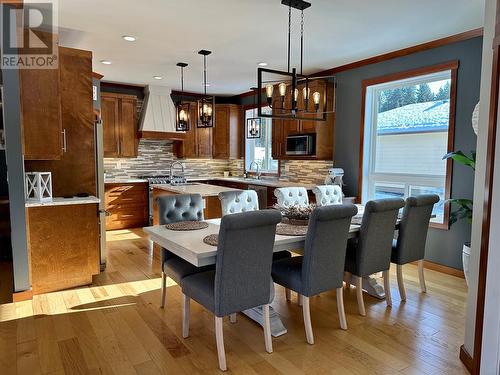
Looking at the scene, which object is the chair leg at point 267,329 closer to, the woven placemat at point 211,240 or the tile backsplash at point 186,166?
the woven placemat at point 211,240

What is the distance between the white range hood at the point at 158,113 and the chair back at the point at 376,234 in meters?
4.99

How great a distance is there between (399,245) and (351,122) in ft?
7.93

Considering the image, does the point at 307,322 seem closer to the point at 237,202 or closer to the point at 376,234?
the point at 376,234

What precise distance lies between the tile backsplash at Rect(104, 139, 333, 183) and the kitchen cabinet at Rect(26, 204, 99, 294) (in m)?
3.44

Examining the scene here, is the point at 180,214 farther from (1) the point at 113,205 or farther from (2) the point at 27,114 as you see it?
(1) the point at 113,205

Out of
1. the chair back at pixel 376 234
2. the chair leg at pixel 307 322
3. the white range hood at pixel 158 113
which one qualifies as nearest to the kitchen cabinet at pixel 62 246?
the chair leg at pixel 307 322

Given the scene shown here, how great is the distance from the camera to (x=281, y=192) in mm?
4070

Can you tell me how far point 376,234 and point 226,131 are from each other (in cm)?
520

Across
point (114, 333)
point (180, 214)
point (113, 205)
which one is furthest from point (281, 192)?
point (113, 205)

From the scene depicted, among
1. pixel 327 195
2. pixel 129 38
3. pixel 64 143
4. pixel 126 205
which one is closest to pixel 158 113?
pixel 126 205

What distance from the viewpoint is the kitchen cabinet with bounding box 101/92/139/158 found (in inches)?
255

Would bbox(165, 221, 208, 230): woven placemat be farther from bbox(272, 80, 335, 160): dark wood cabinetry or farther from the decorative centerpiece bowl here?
bbox(272, 80, 335, 160): dark wood cabinetry

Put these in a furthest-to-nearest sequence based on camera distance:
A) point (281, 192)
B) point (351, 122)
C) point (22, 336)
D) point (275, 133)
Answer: point (275, 133), point (351, 122), point (281, 192), point (22, 336)

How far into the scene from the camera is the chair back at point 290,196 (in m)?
4.05
